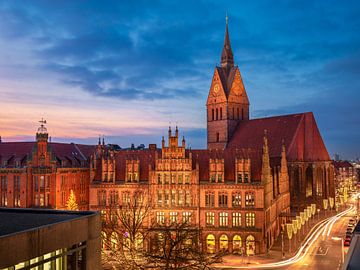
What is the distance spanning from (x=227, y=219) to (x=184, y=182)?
9.33m

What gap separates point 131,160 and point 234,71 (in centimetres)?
6177

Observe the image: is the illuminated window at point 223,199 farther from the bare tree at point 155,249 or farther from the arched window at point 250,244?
the bare tree at point 155,249

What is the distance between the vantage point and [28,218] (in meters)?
27.5

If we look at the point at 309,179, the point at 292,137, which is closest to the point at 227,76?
the point at 292,137

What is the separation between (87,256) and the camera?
1075 inches

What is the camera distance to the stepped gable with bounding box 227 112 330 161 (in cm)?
10979

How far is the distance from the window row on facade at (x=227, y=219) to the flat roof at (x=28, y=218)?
44128 mm

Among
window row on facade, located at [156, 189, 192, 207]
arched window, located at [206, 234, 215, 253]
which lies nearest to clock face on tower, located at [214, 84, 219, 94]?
window row on facade, located at [156, 189, 192, 207]

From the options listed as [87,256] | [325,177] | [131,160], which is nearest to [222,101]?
[325,177]

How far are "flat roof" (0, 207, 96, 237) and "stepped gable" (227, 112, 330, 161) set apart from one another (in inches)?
3301

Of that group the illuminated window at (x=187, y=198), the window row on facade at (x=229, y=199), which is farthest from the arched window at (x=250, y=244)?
the illuminated window at (x=187, y=198)

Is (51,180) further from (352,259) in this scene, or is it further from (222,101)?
(352,259)

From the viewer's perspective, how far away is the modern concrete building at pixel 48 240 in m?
20.9

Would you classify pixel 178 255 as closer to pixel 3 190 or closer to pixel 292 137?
pixel 3 190
